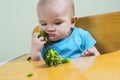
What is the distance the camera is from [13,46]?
194cm

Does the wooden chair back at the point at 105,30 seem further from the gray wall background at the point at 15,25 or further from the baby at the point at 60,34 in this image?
the gray wall background at the point at 15,25

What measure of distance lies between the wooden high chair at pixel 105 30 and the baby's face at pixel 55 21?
0.13 m

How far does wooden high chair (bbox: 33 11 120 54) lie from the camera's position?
1192 mm

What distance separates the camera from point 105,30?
1224 millimetres

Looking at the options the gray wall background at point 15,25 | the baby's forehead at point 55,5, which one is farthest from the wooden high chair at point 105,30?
the gray wall background at point 15,25

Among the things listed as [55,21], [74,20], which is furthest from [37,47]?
[74,20]

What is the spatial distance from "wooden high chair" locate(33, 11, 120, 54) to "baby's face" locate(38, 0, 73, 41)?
0.43 feet

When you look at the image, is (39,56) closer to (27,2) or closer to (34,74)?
(34,74)

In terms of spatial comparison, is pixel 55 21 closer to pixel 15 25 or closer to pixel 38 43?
pixel 38 43

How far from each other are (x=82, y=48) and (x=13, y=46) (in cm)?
88

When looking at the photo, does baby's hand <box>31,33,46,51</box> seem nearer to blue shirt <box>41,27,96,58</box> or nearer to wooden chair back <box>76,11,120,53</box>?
blue shirt <box>41,27,96,58</box>

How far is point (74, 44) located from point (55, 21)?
0.46 feet

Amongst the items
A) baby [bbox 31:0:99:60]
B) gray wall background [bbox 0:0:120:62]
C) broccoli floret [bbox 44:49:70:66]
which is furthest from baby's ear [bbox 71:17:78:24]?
gray wall background [bbox 0:0:120:62]

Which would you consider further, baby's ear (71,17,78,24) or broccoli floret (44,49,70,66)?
baby's ear (71,17,78,24)
